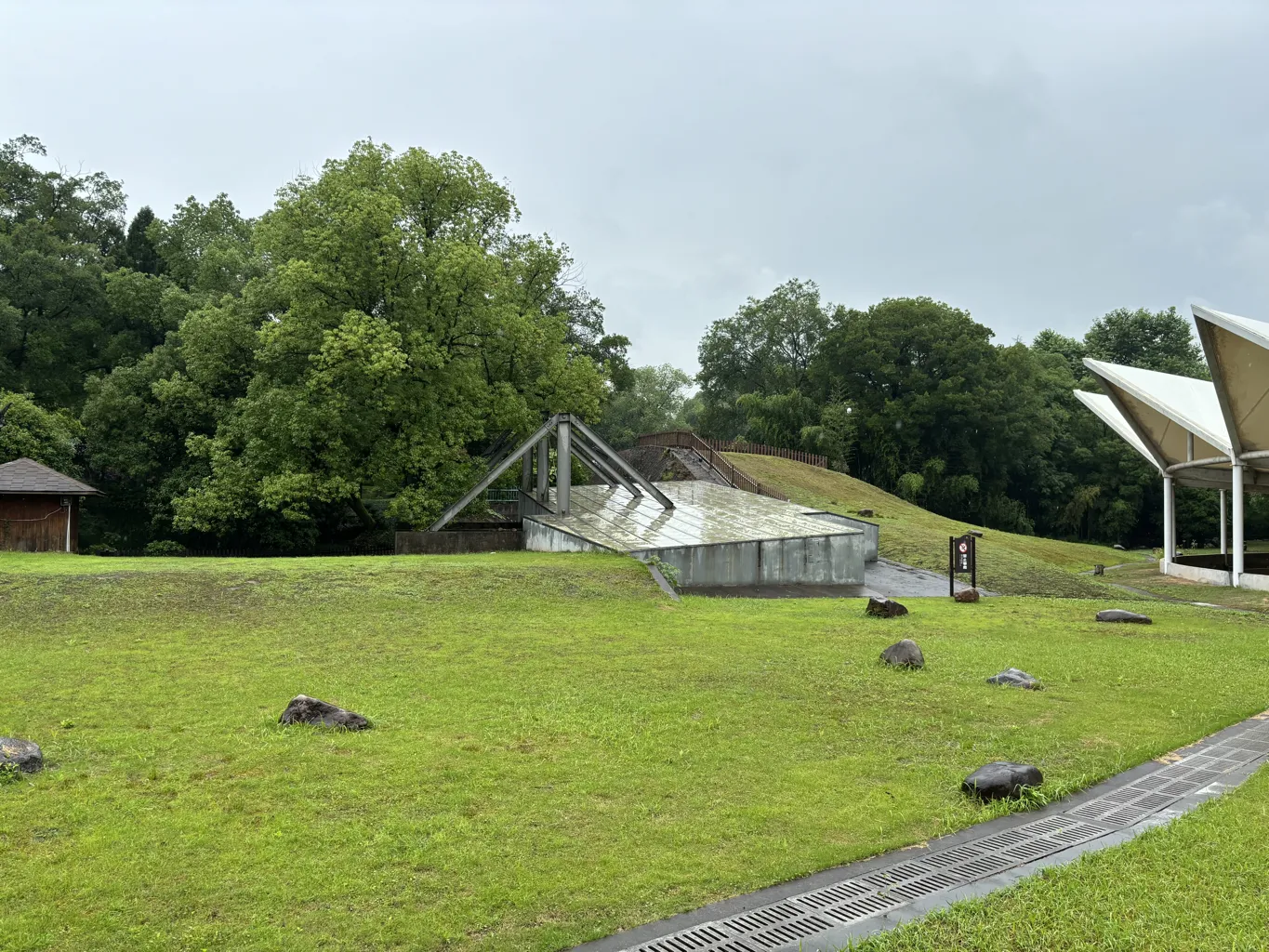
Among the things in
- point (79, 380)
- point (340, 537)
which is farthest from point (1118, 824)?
point (79, 380)

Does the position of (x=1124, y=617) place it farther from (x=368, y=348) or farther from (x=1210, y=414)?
(x=368, y=348)

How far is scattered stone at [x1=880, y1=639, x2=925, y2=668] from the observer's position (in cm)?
1153

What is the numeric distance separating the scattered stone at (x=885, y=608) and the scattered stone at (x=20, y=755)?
13.8 metres

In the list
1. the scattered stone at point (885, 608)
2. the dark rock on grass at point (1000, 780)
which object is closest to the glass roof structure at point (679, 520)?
the scattered stone at point (885, 608)

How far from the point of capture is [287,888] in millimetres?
5082

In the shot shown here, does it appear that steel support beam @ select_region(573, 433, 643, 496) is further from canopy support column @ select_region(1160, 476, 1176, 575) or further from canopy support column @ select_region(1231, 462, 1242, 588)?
canopy support column @ select_region(1160, 476, 1176, 575)

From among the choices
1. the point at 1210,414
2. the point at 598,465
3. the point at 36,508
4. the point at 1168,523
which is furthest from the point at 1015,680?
the point at 1168,523

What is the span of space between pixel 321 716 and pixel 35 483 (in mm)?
19102

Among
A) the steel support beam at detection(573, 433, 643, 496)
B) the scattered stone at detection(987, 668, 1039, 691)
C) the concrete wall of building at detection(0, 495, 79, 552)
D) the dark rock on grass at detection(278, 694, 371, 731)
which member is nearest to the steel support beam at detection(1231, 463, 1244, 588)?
the steel support beam at detection(573, 433, 643, 496)

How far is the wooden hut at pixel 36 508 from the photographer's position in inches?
873

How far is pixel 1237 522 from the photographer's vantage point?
92.0ft

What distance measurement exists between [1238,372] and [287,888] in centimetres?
3021

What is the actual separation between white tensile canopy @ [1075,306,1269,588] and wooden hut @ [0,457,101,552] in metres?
32.7

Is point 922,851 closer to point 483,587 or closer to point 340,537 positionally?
point 483,587
